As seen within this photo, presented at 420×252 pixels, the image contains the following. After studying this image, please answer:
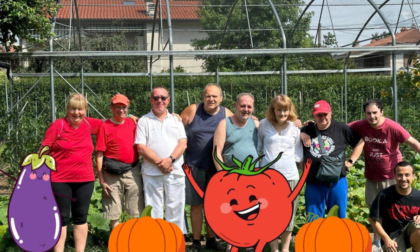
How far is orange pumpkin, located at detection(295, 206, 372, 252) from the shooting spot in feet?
12.0

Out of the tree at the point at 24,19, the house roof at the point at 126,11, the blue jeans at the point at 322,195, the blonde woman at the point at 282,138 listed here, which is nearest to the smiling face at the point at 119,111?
the blonde woman at the point at 282,138

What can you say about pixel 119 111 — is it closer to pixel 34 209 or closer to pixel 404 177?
pixel 34 209

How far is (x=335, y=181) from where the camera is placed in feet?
15.3

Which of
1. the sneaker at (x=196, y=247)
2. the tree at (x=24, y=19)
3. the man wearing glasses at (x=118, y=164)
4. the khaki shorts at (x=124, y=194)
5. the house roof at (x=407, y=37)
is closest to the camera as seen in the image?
the man wearing glasses at (x=118, y=164)

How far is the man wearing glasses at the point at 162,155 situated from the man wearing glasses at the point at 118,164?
0.40 feet

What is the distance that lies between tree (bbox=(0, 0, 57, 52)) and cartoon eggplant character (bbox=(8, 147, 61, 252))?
3380mm

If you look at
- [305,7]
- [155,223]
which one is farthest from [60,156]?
[305,7]

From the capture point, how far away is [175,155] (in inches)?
184

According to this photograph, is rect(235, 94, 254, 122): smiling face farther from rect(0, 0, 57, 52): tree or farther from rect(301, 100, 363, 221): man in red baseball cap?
rect(0, 0, 57, 52): tree

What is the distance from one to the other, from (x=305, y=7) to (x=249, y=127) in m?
6.66

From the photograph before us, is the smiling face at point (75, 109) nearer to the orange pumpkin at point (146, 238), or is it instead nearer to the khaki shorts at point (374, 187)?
the orange pumpkin at point (146, 238)

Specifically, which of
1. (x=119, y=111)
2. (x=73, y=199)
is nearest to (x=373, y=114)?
(x=119, y=111)

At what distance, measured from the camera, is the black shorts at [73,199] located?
4344mm

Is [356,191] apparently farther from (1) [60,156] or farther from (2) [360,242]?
(1) [60,156]
